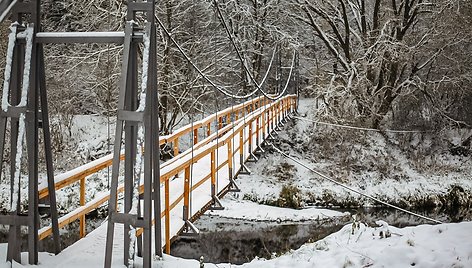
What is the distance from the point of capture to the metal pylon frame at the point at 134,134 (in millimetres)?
2699

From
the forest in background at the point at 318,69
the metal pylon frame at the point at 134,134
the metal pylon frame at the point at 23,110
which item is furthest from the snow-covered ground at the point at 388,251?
the forest in background at the point at 318,69

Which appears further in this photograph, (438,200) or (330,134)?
(330,134)

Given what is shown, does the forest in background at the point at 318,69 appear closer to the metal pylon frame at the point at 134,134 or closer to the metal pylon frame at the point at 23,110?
the metal pylon frame at the point at 23,110

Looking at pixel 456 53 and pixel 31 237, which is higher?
pixel 456 53

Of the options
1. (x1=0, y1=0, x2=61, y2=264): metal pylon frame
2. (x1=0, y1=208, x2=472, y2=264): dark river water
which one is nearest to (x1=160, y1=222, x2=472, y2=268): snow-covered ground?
(x1=0, y1=0, x2=61, y2=264): metal pylon frame

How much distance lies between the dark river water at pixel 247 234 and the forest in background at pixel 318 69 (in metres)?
3.00

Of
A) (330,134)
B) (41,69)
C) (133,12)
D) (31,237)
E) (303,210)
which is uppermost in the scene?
(133,12)

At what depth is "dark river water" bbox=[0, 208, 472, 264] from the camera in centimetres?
919

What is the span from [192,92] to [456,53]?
25.9 feet

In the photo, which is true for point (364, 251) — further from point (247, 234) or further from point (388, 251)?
point (247, 234)

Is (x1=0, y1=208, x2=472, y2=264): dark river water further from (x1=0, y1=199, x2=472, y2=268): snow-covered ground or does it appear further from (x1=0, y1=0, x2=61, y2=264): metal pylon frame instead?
(x1=0, y1=0, x2=61, y2=264): metal pylon frame

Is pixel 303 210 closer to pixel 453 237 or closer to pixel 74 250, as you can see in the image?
pixel 453 237

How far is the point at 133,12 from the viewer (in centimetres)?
283

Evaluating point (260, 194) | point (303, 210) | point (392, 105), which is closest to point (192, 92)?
point (260, 194)
